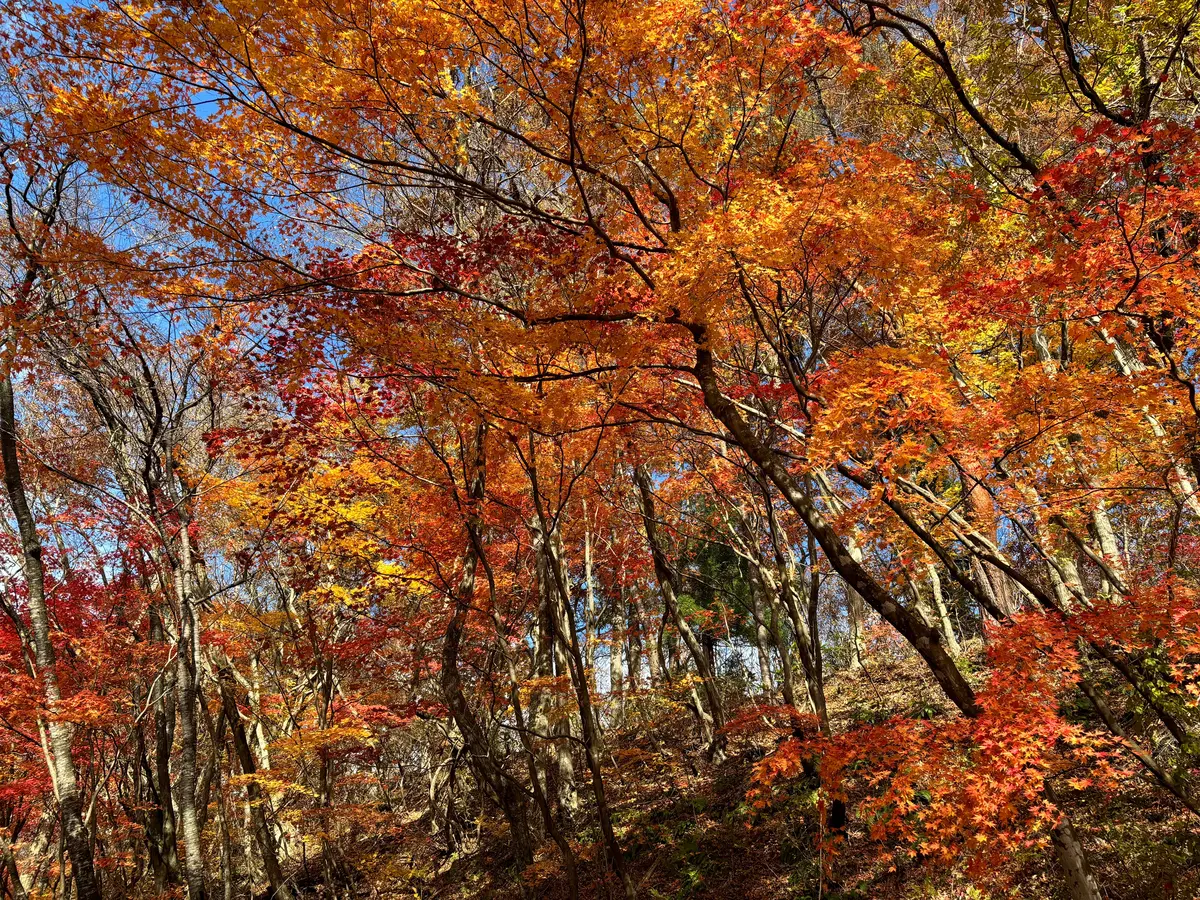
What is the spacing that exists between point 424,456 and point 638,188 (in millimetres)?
5202

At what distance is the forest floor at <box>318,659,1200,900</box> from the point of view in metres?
6.80

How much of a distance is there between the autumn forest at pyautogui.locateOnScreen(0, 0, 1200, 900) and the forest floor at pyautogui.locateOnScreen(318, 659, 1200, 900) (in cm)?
7

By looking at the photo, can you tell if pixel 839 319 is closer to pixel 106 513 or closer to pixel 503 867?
pixel 503 867

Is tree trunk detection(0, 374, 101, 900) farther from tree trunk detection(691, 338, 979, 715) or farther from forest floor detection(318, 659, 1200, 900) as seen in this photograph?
tree trunk detection(691, 338, 979, 715)

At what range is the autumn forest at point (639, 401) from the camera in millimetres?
5895

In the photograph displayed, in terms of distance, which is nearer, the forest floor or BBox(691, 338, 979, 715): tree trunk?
BBox(691, 338, 979, 715): tree trunk

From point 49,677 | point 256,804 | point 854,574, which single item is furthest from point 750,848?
point 49,677

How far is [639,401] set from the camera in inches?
382

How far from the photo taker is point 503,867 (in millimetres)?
12188

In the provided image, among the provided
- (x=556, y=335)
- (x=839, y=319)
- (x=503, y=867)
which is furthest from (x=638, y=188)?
(x=503, y=867)

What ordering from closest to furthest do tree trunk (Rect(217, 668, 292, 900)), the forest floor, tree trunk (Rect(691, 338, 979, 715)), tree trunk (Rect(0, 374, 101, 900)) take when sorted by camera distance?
tree trunk (Rect(691, 338, 979, 715)), the forest floor, tree trunk (Rect(0, 374, 101, 900)), tree trunk (Rect(217, 668, 292, 900))

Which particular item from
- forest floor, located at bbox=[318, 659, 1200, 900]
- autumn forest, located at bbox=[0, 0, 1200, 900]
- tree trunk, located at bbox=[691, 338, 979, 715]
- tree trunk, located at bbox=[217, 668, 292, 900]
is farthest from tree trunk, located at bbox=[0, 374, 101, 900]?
tree trunk, located at bbox=[691, 338, 979, 715]

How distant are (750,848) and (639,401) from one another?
6981mm

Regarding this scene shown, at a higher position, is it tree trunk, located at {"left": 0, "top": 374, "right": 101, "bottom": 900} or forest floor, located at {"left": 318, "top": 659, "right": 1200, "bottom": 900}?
tree trunk, located at {"left": 0, "top": 374, "right": 101, "bottom": 900}
